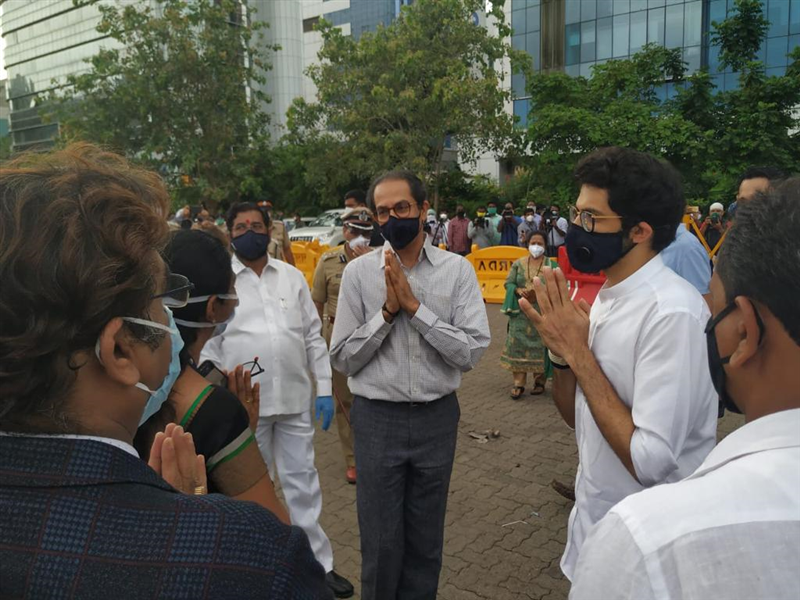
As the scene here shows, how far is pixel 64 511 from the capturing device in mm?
974

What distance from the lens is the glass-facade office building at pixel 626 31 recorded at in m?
32.8

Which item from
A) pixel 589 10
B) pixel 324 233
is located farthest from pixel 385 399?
pixel 589 10

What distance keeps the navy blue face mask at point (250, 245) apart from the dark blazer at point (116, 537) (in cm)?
302

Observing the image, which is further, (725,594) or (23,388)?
(23,388)

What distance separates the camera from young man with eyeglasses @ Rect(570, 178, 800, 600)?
36.4 inches

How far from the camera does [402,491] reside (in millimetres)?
3004

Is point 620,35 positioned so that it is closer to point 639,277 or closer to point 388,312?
point 388,312

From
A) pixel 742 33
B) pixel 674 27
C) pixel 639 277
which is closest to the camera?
pixel 639 277

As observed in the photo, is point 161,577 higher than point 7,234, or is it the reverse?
point 7,234

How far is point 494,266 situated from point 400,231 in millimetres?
10487

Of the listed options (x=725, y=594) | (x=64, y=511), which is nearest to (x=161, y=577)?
(x=64, y=511)

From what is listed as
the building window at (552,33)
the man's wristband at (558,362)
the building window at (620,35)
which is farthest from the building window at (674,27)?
the man's wristband at (558,362)

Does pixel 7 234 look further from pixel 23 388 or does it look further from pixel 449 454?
pixel 449 454

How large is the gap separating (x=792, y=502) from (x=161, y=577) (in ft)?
3.11
